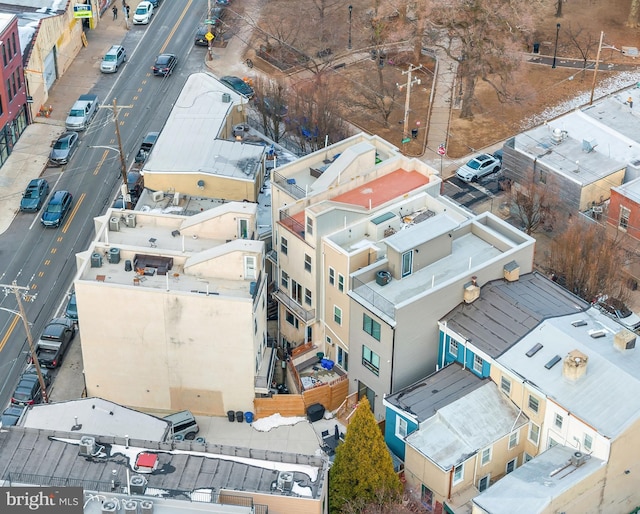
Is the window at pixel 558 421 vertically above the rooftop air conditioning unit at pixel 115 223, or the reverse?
the rooftop air conditioning unit at pixel 115 223

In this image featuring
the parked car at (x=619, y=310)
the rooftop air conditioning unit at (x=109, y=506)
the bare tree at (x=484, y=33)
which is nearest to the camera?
the rooftop air conditioning unit at (x=109, y=506)

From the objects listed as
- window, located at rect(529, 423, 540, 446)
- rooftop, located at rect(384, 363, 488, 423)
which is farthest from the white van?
window, located at rect(529, 423, 540, 446)

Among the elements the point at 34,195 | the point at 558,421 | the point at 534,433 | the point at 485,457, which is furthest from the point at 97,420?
the point at 34,195

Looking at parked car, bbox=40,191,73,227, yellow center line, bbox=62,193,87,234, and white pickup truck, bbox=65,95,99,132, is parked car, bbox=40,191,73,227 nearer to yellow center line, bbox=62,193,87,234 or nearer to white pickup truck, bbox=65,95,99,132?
yellow center line, bbox=62,193,87,234

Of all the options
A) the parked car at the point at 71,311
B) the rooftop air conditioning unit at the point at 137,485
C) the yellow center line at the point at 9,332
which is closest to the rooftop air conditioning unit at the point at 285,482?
the rooftop air conditioning unit at the point at 137,485

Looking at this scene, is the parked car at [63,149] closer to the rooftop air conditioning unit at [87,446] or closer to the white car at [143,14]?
the white car at [143,14]

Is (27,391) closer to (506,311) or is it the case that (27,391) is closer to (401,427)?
(401,427)
